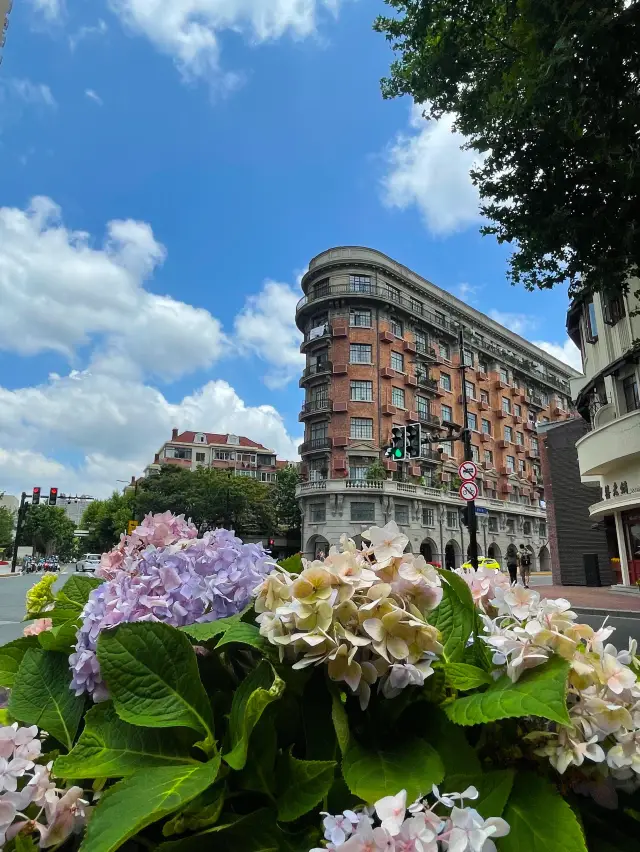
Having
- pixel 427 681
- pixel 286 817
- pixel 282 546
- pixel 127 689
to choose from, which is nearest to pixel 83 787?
pixel 127 689

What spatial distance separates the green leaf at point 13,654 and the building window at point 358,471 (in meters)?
34.9

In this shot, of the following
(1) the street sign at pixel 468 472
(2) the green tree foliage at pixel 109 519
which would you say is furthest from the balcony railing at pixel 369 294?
(1) the street sign at pixel 468 472

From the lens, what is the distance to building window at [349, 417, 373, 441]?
36.9 m

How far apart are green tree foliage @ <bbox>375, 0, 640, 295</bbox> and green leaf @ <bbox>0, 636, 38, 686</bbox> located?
6476 millimetres

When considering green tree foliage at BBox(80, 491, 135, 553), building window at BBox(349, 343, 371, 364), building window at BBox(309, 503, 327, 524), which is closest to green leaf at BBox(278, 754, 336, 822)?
building window at BBox(309, 503, 327, 524)

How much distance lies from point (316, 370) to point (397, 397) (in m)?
6.21

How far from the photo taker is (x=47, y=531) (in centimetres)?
7119

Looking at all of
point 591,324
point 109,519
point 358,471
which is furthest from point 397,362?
point 109,519

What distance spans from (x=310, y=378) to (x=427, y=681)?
37.8 m

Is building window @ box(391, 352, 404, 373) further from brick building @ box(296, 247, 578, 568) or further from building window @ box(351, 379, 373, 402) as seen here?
building window @ box(351, 379, 373, 402)

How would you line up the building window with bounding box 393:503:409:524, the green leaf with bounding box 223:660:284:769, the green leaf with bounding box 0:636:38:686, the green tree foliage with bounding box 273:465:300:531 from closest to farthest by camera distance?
the green leaf with bounding box 223:660:284:769, the green leaf with bounding box 0:636:38:686, the building window with bounding box 393:503:409:524, the green tree foliage with bounding box 273:465:300:531

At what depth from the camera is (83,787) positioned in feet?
3.25

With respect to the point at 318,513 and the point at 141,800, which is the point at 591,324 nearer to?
the point at 318,513

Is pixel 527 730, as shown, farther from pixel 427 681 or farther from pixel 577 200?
pixel 577 200
